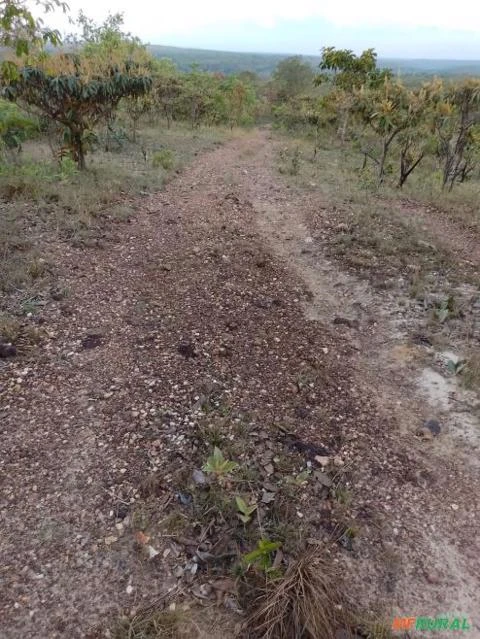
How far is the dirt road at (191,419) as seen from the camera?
2182mm

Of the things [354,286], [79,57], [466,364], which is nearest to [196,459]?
[466,364]

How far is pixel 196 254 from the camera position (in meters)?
5.77

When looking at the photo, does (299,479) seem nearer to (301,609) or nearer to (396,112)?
(301,609)

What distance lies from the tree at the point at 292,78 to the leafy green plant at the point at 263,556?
33.8 metres

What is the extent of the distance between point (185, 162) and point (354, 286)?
7.59 metres

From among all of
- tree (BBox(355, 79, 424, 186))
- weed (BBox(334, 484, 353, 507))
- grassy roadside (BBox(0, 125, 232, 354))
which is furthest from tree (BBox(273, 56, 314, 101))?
weed (BBox(334, 484, 353, 507))

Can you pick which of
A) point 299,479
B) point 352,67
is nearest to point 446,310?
point 299,479

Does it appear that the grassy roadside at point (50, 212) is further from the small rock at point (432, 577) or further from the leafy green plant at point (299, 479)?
the small rock at point (432, 577)

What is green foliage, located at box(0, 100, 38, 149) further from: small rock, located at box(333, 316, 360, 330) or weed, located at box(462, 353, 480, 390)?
weed, located at box(462, 353, 480, 390)

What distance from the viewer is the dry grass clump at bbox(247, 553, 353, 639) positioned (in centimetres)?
191

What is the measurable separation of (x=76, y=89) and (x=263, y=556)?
819cm

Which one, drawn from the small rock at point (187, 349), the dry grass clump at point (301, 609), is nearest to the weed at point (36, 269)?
the small rock at point (187, 349)

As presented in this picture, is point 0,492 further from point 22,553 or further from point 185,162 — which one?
point 185,162

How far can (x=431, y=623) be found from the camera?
6.70 feet
